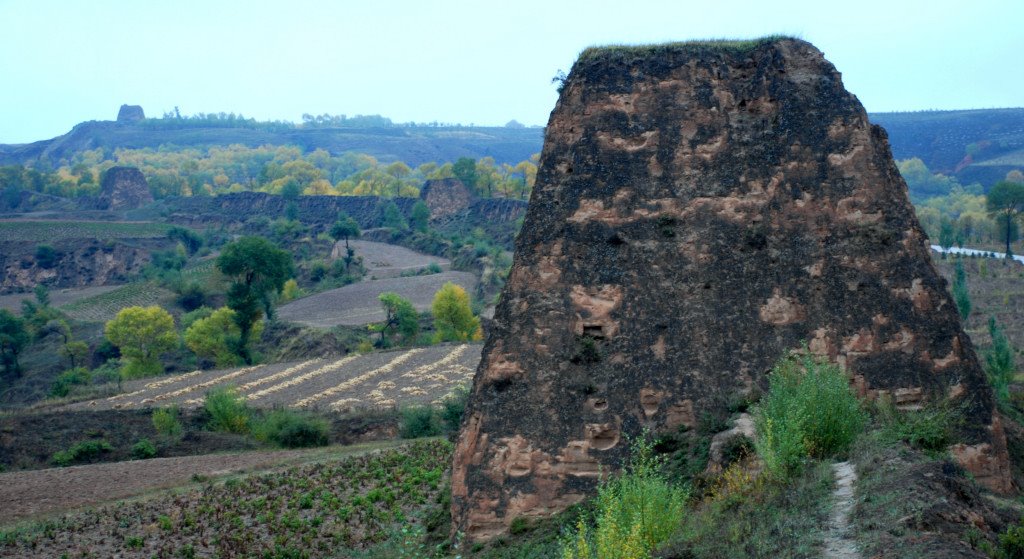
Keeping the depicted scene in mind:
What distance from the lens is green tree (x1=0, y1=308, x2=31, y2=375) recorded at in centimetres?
6544

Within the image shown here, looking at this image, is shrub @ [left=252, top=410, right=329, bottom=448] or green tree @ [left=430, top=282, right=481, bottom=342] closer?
shrub @ [left=252, top=410, right=329, bottom=448]

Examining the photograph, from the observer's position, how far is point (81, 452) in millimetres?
31344

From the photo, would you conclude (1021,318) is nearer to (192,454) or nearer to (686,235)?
(192,454)

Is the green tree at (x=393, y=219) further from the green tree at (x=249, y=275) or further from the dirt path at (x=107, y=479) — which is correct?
the dirt path at (x=107, y=479)

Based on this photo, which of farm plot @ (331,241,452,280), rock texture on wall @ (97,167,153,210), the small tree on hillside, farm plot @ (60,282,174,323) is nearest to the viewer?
farm plot @ (60,282,174,323)

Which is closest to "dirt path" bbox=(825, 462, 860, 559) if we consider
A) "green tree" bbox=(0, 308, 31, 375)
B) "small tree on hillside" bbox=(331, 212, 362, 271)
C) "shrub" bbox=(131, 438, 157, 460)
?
"shrub" bbox=(131, 438, 157, 460)

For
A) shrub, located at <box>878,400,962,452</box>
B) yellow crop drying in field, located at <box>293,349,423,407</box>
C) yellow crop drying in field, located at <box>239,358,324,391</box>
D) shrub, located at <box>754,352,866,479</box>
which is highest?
shrub, located at <box>754,352,866,479</box>

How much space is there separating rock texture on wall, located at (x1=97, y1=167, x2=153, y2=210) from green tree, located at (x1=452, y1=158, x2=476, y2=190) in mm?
48438

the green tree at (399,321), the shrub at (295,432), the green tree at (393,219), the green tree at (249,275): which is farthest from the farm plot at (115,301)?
the shrub at (295,432)

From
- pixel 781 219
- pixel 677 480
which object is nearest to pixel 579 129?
pixel 781 219

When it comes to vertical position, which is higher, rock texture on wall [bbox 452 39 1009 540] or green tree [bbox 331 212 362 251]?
rock texture on wall [bbox 452 39 1009 540]

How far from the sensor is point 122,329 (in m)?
66.1

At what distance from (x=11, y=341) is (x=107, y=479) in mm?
45059

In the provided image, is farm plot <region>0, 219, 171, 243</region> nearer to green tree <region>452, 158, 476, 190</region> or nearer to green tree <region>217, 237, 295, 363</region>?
green tree <region>452, 158, 476, 190</region>
